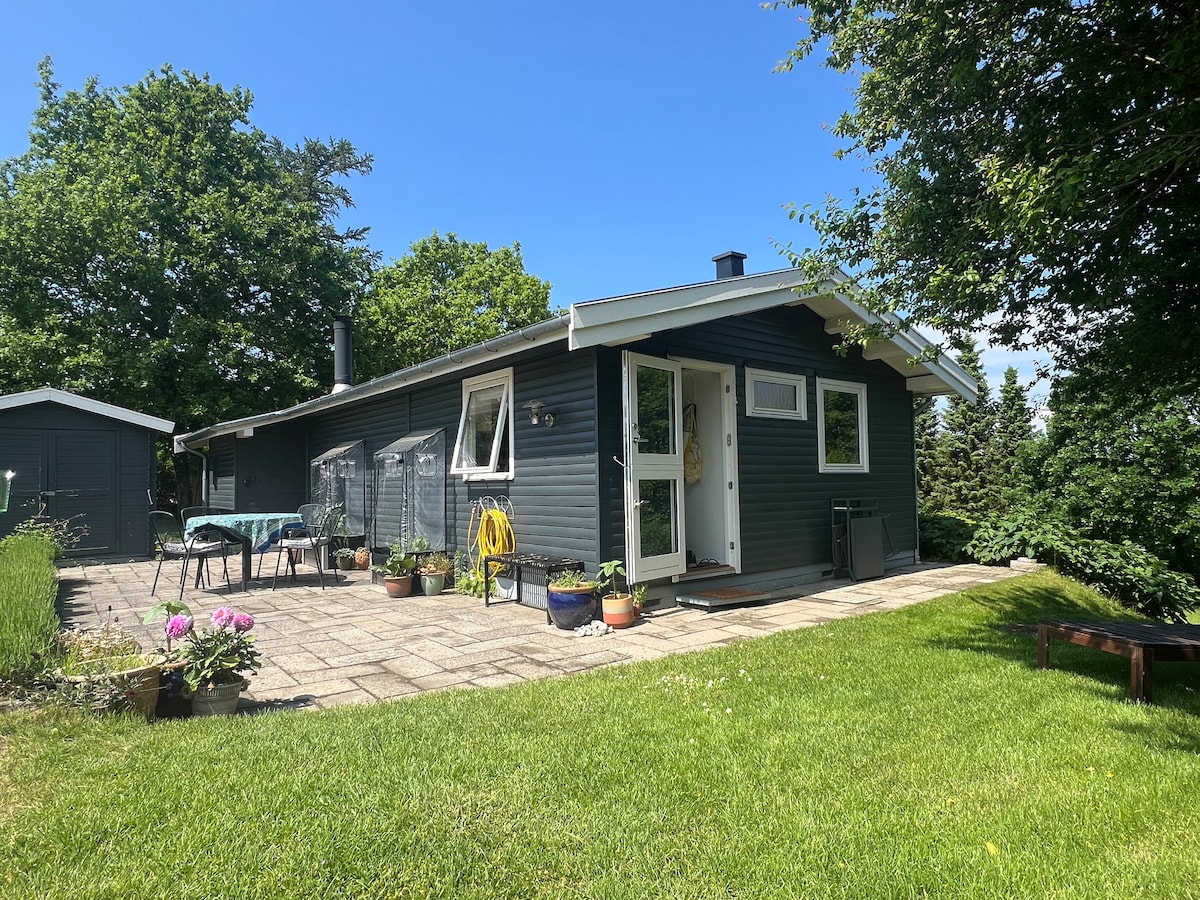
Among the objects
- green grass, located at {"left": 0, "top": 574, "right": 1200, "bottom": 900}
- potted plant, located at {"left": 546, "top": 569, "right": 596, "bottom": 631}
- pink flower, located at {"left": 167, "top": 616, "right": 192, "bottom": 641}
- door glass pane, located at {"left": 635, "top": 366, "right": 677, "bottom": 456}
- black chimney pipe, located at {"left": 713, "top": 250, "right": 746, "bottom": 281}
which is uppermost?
black chimney pipe, located at {"left": 713, "top": 250, "right": 746, "bottom": 281}

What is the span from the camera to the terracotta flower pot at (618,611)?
→ 18.8ft

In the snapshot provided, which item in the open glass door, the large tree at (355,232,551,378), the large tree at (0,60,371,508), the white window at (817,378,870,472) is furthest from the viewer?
the large tree at (355,232,551,378)

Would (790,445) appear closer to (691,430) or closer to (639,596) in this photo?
(691,430)

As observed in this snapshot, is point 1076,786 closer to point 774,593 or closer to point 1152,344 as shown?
point 1152,344

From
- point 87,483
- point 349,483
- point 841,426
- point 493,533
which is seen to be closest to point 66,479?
point 87,483

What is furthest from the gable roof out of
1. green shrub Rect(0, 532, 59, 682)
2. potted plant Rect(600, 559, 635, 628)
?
green shrub Rect(0, 532, 59, 682)

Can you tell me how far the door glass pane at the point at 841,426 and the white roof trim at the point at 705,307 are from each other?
34.2 inches

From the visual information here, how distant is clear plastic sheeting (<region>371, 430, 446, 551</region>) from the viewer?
8.67m

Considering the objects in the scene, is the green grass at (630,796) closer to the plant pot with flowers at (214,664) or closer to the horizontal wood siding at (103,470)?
the plant pot with flowers at (214,664)

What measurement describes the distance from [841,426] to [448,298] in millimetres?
19792

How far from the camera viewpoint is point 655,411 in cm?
666

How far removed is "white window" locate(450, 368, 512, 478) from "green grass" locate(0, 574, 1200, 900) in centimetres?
407

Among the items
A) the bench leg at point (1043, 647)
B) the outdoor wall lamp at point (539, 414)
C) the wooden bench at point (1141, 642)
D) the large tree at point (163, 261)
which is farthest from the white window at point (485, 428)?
the large tree at point (163, 261)

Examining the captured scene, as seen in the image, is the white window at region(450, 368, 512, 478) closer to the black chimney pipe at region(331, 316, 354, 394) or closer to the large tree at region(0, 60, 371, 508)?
the black chimney pipe at region(331, 316, 354, 394)
